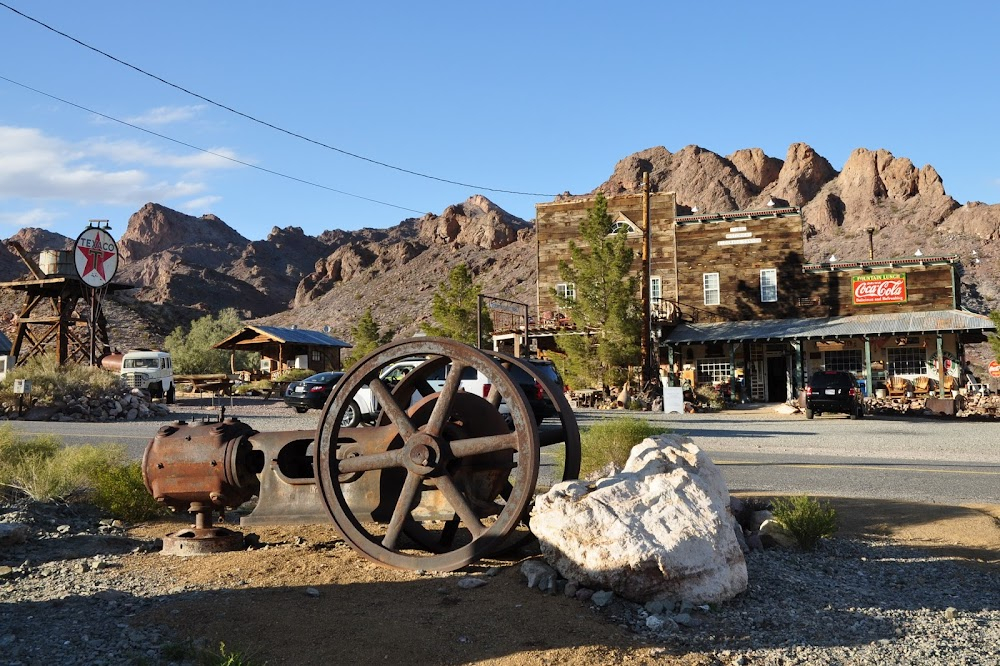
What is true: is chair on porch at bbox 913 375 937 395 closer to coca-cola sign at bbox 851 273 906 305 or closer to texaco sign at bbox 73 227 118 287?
coca-cola sign at bbox 851 273 906 305

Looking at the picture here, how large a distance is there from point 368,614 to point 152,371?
96.7 ft

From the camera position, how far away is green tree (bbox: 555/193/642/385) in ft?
108

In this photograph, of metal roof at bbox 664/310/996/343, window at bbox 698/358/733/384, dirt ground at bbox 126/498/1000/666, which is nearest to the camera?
dirt ground at bbox 126/498/1000/666

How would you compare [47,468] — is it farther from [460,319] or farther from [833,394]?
[460,319]

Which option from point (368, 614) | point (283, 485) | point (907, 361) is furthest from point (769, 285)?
point (368, 614)

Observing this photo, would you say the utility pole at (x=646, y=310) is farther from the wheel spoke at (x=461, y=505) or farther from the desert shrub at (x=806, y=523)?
the wheel spoke at (x=461, y=505)

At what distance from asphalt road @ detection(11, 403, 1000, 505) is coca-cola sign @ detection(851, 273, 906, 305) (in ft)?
30.7

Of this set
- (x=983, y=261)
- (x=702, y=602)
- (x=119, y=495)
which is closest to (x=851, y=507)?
(x=702, y=602)

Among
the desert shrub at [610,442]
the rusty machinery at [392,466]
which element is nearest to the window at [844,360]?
the desert shrub at [610,442]

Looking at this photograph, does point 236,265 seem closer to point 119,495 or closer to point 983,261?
point 983,261

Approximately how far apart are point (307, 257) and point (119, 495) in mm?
171508

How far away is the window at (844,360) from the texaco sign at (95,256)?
98.0 ft

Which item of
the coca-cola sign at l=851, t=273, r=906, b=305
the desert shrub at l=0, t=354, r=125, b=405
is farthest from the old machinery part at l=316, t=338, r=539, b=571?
the coca-cola sign at l=851, t=273, r=906, b=305

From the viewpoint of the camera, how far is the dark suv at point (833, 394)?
24.5 metres
